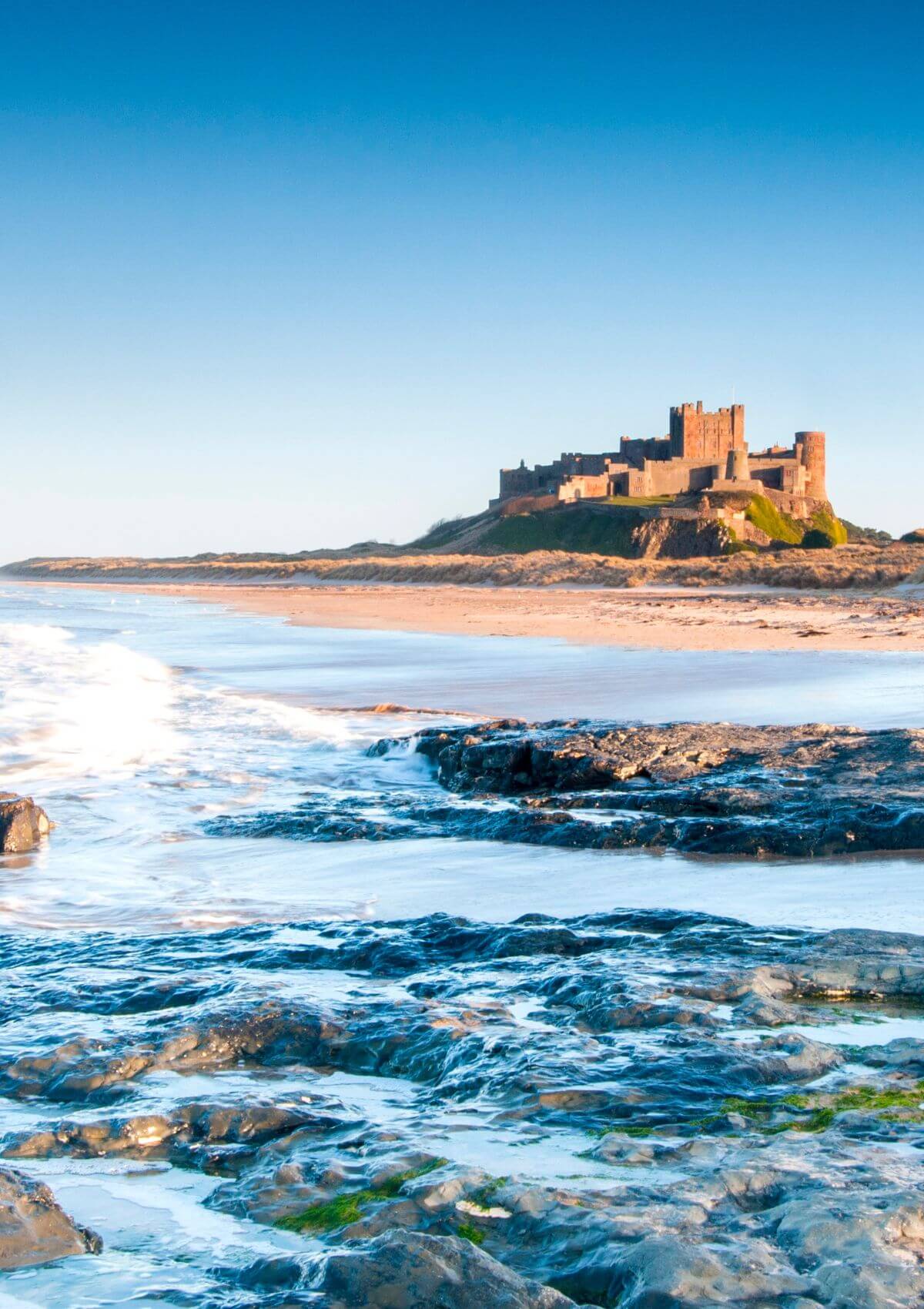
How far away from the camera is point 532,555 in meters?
54.8

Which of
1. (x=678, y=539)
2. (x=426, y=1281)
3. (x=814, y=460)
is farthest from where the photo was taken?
(x=814, y=460)

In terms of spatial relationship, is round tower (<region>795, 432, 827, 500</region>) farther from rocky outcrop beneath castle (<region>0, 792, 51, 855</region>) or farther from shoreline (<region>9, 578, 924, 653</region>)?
rocky outcrop beneath castle (<region>0, 792, 51, 855</region>)

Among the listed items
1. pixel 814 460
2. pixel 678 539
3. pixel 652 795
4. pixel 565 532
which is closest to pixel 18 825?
pixel 652 795

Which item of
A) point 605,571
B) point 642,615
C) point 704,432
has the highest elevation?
A: point 704,432

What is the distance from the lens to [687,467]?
271ft

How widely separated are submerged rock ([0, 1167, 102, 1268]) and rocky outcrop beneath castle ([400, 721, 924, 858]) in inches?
159

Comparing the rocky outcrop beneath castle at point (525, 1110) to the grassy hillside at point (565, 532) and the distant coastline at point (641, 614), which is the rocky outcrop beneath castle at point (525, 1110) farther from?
the grassy hillside at point (565, 532)

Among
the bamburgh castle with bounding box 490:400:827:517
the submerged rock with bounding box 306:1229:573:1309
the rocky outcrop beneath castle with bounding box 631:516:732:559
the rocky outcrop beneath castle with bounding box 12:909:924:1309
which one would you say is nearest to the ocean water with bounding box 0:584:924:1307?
the rocky outcrop beneath castle with bounding box 12:909:924:1309

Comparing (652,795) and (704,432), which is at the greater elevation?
(704,432)

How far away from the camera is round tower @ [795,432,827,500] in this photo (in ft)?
291

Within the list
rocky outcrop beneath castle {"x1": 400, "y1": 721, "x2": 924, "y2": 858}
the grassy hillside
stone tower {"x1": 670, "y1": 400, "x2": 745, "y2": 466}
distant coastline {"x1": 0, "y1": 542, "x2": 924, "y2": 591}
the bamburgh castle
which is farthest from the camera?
stone tower {"x1": 670, "y1": 400, "x2": 745, "y2": 466}

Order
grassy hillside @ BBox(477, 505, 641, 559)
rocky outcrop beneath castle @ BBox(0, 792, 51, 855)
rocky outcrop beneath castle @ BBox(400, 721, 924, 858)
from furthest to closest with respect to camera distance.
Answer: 1. grassy hillside @ BBox(477, 505, 641, 559)
2. rocky outcrop beneath castle @ BBox(0, 792, 51, 855)
3. rocky outcrop beneath castle @ BBox(400, 721, 924, 858)

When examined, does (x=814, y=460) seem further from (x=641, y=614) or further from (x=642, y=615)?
(x=642, y=615)

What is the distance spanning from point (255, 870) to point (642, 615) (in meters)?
19.1
